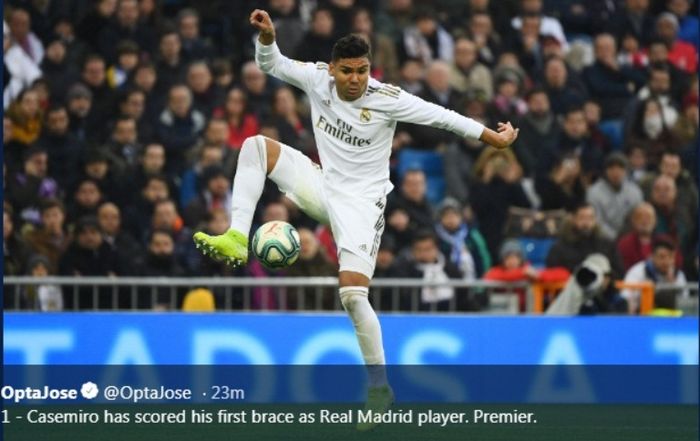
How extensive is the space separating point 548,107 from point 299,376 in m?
6.76

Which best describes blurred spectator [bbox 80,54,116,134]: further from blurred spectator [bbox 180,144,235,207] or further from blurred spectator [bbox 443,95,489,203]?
blurred spectator [bbox 443,95,489,203]

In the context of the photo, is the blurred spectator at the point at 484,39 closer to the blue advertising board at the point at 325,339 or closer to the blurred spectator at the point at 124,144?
the blurred spectator at the point at 124,144

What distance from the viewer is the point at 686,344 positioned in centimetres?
1600

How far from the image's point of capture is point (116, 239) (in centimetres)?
1727

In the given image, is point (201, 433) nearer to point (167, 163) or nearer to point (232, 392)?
point (232, 392)

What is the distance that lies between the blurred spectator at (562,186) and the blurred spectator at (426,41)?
223 cm

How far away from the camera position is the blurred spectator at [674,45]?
2219 cm

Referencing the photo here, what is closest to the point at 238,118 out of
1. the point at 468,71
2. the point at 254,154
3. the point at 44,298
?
the point at 468,71

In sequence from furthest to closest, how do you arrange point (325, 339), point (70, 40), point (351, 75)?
point (70, 40) → point (325, 339) → point (351, 75)

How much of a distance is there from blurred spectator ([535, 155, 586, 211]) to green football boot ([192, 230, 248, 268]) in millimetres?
7775

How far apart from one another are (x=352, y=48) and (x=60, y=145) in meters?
6.95

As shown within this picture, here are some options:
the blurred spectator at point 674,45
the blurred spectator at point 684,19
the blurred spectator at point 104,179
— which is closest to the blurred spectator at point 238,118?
the blurred spectator at point 104,179

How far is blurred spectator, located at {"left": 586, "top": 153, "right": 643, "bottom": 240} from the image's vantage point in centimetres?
1925

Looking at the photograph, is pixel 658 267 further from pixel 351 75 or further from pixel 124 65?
pixel 351 75
